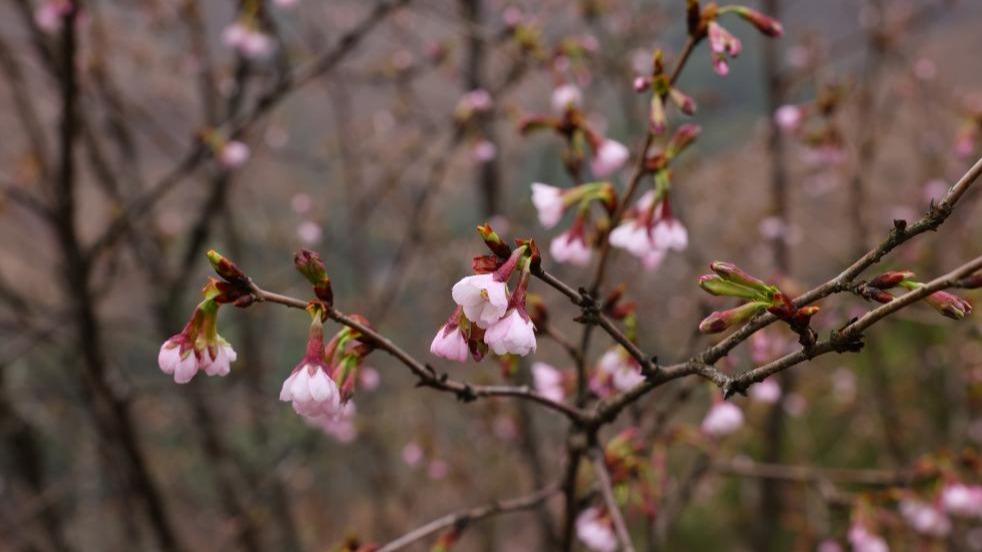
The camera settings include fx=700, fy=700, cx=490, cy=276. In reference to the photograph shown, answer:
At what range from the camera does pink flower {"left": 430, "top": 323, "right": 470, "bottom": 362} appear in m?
0.80

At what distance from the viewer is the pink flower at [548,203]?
121 centimetres

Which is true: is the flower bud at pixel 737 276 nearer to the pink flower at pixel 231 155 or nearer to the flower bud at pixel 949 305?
the flower bud at pixel 949 305

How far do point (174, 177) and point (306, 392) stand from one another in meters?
1.58

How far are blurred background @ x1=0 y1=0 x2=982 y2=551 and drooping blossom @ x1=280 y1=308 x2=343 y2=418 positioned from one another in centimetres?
37

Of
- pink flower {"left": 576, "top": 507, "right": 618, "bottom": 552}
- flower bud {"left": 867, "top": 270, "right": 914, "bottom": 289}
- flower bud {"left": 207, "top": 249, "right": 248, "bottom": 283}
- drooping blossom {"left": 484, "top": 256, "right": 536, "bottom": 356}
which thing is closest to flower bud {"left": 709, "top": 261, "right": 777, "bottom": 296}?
flower bud {"left": 867, "top": 270, "right": 914, "bottom": 289}

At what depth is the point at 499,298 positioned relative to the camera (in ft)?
2.43

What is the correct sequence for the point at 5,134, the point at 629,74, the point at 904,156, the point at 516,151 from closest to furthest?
1. the point at 629,74
2. the point at 5,134
3. the point at 516,151
4. the point at 904,156

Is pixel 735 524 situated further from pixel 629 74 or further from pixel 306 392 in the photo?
pixel 306 392

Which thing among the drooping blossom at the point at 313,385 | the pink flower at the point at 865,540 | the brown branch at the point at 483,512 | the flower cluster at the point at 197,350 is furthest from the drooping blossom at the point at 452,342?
the pink flower at the point at 865,540

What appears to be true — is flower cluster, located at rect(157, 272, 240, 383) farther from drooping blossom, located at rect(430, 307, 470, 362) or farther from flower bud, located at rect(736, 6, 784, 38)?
flower bud, located at rect(736, 6, 784, 38)

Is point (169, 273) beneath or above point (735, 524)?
above

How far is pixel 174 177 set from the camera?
2.16 m

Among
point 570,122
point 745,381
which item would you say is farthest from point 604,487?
point 570,122

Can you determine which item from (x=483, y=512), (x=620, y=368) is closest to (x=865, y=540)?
(x=620, y=368)
